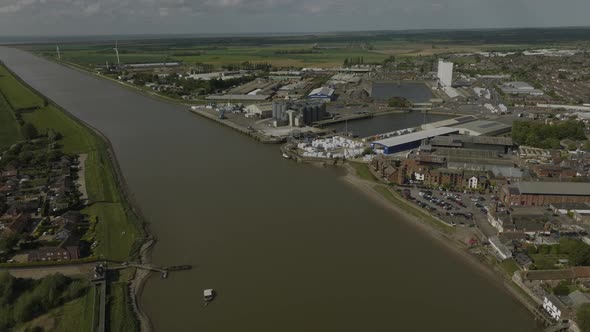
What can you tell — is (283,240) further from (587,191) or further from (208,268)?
(587,191)

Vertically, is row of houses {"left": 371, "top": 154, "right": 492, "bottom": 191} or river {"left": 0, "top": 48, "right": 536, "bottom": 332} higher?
row of houses {"left": 371, "top": 154, "right": 492, "bottom": 191}

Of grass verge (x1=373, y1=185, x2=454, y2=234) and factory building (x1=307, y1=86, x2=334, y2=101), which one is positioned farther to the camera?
factory building (x1=307, y1=86, x2=334, y2=101)

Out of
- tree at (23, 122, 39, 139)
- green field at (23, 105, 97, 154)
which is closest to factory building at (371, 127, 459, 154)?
green field at (23, 105, 97, 154)

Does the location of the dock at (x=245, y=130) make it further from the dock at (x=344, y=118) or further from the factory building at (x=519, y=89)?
the factory building at (x=519, y=89)

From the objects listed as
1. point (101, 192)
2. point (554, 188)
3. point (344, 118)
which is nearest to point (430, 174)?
point (554, 188)

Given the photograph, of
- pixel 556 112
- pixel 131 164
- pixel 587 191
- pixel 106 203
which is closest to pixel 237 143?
pixel 131 164

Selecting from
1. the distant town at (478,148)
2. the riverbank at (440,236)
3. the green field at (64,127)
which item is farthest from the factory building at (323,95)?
the green field at (64,127)

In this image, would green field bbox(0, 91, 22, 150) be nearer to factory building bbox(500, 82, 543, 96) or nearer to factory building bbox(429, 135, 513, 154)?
factory building bbox(429, 135, 513, 154)
